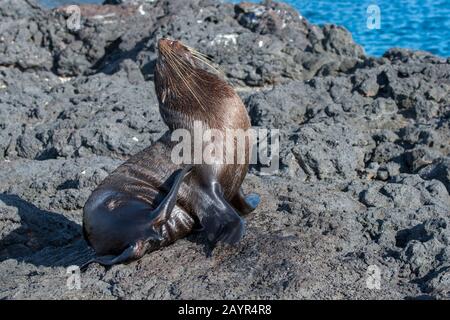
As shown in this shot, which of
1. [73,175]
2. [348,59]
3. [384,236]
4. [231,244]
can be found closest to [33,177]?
[73,175]

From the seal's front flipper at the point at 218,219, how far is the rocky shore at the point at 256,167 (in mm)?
93

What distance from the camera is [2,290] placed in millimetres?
5672

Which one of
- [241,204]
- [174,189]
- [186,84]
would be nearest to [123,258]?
[174,189]

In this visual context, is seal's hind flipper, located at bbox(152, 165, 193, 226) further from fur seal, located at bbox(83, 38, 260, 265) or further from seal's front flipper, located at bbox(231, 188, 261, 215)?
seal's front flipper, located at bbox(231, 188, 261, 215)

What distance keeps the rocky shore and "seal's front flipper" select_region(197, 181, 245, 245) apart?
0.30ft

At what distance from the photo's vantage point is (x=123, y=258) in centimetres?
565

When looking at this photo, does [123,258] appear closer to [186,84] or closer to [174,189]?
[174,189]

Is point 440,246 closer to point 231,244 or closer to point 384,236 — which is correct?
point 384,236

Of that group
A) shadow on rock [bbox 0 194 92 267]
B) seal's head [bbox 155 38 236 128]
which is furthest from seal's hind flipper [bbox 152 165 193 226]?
shadow on rock [bbox 0 194 92 267]

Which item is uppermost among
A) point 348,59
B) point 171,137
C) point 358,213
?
point 171,137

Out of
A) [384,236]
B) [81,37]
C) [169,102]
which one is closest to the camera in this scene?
[384,236]

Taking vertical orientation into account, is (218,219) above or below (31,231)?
above

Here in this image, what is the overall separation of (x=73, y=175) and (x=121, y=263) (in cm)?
226

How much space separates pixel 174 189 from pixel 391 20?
1459 centimetres
